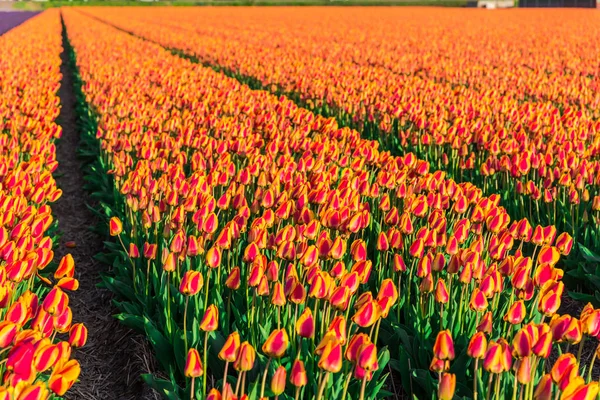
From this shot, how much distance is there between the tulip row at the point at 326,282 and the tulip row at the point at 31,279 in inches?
18.0

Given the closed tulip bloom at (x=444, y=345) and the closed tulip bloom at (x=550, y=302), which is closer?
the closed tulip bloom at (x=444, y=345)

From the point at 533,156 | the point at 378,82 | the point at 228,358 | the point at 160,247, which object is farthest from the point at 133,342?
the point at 378,82

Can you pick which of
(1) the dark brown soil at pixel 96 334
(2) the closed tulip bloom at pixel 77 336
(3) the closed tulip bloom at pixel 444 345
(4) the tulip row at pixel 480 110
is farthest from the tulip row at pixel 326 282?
(4) the tulip row at pixel 480 110

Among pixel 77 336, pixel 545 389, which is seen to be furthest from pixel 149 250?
pixel 545 389

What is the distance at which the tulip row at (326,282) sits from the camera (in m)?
2.26

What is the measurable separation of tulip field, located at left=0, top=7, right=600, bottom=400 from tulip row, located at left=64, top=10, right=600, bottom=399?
14 mm

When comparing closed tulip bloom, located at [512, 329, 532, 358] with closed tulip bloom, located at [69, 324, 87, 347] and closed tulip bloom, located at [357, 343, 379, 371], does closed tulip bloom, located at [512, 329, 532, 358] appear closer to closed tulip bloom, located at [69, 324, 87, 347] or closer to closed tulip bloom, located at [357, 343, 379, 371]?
closed tulip bloom, located at [357, 343, 379, 371]

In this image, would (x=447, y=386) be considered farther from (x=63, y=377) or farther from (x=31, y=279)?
(x=31, y=279)

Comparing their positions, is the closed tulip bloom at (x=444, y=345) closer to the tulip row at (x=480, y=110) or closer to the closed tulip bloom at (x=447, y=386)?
the closed tulip bloom at (x=447, y=386)

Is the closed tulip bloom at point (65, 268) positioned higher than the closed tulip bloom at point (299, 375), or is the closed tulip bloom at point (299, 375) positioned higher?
the closed tulip bloom at point (65, 268)

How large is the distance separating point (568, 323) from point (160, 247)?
2649mm

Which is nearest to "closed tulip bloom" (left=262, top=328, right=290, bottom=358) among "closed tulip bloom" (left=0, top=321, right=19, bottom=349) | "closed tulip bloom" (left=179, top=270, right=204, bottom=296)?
"closed tulip bloom" (left=179, top=270, right=204, bottom=296)

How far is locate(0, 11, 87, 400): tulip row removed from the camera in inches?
78.4

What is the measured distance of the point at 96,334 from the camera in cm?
421
